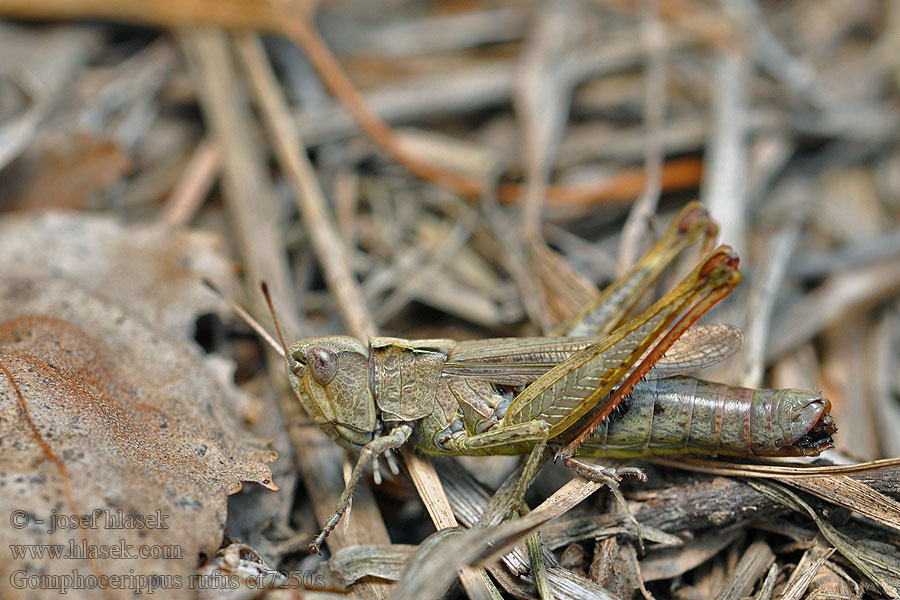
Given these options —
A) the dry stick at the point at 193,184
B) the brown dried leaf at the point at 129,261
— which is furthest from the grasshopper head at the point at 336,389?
the dry stick at the point at 193,184

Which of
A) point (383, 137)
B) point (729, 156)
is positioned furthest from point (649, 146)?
point (383, 137)

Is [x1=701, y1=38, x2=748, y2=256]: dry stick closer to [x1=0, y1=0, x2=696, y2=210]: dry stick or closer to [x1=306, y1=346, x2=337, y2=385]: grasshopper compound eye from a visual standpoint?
[x1=0, y1=0, x2=696, y2=210]: dry stick

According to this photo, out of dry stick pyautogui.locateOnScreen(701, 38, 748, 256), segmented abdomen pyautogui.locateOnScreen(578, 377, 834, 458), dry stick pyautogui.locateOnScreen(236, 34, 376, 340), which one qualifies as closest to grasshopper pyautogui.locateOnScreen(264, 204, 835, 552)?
segmented abdomen pyautogui.locateOnScreen(578, 377, 834, 458)


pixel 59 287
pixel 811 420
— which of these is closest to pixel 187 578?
pixel 59 287

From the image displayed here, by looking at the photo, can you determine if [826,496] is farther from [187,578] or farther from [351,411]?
[187,578]

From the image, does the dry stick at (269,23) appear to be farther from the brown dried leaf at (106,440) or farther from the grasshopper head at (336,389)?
the brown dried leaf at (106,440)

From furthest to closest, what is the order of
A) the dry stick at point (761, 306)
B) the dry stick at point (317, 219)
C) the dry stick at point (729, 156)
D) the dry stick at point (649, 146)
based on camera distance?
the dry stick at point (729, 156)
the dry stick at point (649, 146)
the dry stick at point (761, 306)
the dry stick at point (317, 219)
